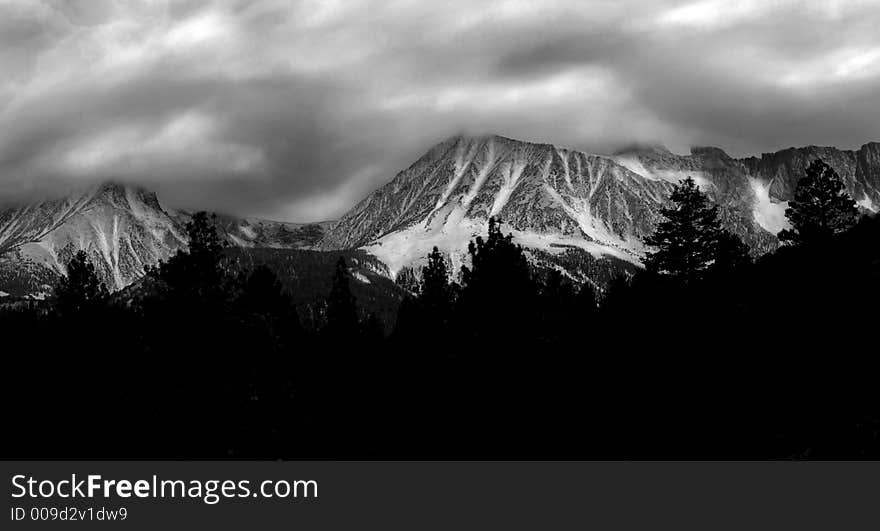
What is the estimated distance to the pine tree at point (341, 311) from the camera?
7175 centimetres

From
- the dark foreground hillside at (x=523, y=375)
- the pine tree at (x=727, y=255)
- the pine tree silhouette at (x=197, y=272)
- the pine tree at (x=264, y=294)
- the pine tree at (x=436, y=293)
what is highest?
the pine tree at (x=264, y=294)

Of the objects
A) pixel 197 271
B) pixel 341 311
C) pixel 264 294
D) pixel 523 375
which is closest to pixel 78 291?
pixel 264 294

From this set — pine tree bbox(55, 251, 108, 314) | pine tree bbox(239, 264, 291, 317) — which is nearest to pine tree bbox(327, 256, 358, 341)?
pine tree bbox(239, 264, 291, 317)

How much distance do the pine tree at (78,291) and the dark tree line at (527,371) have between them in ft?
0.73

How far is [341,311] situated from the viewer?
7481cm

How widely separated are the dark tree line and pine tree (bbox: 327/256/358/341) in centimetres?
1618

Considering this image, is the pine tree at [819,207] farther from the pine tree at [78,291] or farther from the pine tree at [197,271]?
the pine tree at [78,291]

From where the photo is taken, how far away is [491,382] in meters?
Answer: 37.5

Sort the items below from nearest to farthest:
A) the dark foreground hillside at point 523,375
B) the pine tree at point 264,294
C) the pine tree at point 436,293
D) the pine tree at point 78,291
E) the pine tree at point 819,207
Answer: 1. the dark foreground hillside at point 523,375
2. the pine tree at point 78,291
3. the pine tree at point 436,293
4. the pine tree at point 819,207
5. the pine tree at point 264,294

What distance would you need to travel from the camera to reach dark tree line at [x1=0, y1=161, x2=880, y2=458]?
1179 inches

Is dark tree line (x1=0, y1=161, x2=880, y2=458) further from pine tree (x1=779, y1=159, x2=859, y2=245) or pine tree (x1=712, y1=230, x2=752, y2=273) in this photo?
pine tree (x1=779, y1=159, x2=859, y2=245)

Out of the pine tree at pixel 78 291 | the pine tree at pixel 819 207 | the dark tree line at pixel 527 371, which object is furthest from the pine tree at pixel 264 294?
the pine tree at pixel 819 207

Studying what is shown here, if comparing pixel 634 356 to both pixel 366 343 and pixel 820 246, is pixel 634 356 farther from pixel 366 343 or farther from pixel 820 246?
pixel 366 343
